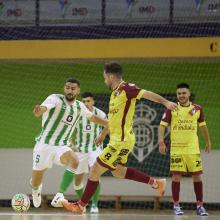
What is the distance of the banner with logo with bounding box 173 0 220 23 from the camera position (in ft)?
44.6

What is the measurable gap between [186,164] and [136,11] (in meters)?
5.65

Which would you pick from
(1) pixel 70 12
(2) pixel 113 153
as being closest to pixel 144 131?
(1) pixel 70 12

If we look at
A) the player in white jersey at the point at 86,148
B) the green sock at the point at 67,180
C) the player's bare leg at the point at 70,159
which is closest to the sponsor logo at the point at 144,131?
the player in white jersey at the point at 86,148

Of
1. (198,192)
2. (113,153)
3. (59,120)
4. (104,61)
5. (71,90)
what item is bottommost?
(198,192)

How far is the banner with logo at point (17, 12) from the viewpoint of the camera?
47.5ft

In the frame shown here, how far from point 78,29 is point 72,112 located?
5.58m

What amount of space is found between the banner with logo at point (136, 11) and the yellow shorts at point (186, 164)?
187 inches

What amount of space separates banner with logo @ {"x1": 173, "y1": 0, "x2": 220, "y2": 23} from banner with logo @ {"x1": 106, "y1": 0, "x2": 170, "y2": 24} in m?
0.25

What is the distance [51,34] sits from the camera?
13.7m

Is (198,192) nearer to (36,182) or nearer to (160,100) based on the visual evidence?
(36,182)

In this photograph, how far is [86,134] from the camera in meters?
10.9

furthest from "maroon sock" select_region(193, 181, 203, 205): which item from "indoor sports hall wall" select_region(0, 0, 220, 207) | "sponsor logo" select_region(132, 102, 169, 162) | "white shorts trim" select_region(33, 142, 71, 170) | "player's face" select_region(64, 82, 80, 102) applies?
"sponsor logo" select_region(132, 102, 169, 162)

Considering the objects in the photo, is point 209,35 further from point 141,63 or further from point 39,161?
point 39,161

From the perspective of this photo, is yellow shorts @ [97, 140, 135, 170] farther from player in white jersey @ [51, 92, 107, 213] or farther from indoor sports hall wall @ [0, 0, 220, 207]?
indoor sports hall wall @ [0, 0, 220, 207]
